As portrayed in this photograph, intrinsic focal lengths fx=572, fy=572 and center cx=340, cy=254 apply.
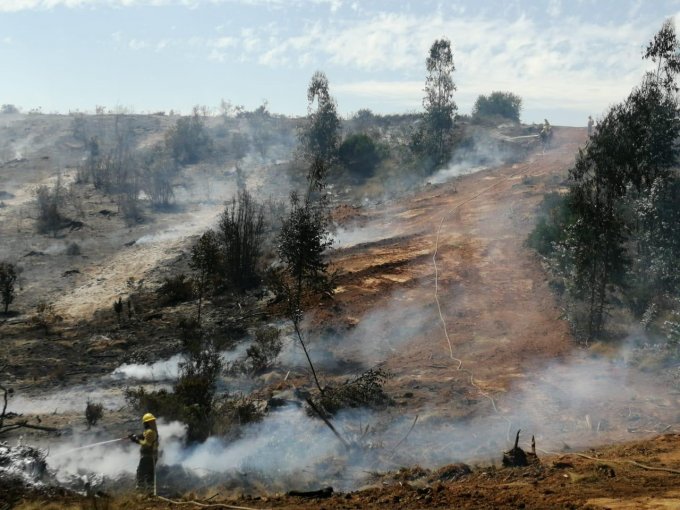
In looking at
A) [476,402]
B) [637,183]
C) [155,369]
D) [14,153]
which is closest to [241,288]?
[155,369]

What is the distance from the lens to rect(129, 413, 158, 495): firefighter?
8.27 m

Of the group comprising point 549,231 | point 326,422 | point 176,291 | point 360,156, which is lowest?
point 326,422

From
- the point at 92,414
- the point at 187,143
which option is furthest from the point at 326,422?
the point at 187,143

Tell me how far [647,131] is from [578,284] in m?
5.30

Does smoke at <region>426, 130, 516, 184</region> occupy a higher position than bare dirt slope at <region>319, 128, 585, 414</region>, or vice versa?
smoke at <region>426, 130, 516, 184</region>

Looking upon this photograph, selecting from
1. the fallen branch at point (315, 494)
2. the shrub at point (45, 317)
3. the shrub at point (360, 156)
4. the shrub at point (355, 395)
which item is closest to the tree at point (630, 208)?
the shrub at point (355, 395)

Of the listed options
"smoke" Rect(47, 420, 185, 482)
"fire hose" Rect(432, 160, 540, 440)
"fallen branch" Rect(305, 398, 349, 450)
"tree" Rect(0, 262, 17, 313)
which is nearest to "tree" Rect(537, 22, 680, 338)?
"fire hose" Rect(432, 160, 540, 440)

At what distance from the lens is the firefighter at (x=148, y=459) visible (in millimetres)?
8266

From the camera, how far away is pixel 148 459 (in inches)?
328

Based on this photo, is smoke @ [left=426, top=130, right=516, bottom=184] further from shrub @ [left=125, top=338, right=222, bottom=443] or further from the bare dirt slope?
shrub @ [left=125, top=338, right=222, bottom=443]

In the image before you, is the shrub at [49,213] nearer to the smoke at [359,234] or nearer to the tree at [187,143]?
the tree at [187,143]

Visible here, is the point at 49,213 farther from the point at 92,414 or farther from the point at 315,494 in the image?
the point at 315,494

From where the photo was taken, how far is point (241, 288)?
18562 mm

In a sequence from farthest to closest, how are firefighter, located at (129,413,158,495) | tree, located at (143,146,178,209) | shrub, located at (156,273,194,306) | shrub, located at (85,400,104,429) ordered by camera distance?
tree, located at (143,146,178,209) → shrub, located at (156,273,194,306) → shrub, located at (85,400,104,429) → firefighter, located at (129,413,158,495)
